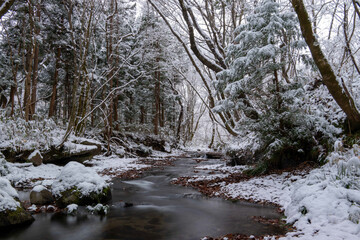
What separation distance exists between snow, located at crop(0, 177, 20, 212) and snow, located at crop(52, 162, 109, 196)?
117 centimetres

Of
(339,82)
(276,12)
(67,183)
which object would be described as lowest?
(67,183)

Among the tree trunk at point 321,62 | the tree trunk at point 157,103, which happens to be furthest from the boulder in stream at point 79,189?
the tree trunk at point 157,103

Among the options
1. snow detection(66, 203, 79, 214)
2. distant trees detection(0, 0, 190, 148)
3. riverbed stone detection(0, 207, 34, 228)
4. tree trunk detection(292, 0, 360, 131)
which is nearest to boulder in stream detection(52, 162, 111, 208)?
snow detection(66, 203, 79, 214)

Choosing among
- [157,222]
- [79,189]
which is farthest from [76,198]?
[157,222]

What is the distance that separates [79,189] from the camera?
21.9 ft

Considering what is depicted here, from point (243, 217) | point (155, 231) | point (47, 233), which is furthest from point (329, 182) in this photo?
point (47, 233)

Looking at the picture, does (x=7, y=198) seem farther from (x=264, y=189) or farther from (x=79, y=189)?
(x=264, y=189)

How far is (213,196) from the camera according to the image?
7.77 metres

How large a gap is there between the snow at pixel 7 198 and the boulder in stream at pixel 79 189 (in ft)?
3.84

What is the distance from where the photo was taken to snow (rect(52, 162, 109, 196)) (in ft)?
21.8

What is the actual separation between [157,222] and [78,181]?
2.76m

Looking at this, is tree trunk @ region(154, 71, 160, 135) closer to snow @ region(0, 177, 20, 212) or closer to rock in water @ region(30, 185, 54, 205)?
rock in water @ region(30, 185, 54, 205)

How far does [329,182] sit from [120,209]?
511 centimetres

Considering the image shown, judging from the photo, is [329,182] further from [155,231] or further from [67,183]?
[67,183]
